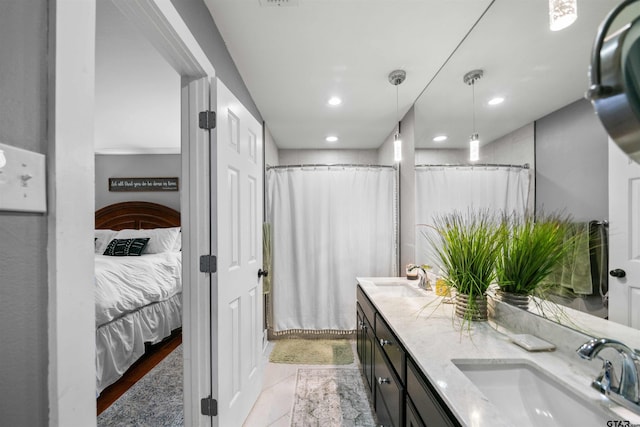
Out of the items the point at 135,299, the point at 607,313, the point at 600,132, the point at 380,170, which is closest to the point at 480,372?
the point at 607,313

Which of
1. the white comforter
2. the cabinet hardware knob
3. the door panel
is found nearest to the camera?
the cabinet hardware knob

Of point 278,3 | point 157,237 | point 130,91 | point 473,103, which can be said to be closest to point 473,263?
point 473,103

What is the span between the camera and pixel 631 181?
802 millimetres

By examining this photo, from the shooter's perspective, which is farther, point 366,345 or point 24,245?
point 366,345

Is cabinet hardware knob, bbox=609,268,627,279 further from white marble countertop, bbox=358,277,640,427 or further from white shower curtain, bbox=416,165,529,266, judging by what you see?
white shower curtain, bbox=416,165,529,266

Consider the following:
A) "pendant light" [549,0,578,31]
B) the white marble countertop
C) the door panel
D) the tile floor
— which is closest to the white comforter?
the door panel

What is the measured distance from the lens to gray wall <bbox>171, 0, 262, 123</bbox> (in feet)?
4.24

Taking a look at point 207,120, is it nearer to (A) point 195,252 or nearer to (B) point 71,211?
(A) point 195,252

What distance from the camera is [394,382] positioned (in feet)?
4.25

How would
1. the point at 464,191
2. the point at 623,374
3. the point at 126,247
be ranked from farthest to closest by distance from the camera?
the point at 126,247, the point at 464,191, the point at 623,374

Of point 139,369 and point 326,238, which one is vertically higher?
point 326,238

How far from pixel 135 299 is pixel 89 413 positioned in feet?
7.18

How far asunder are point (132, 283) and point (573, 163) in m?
3.27

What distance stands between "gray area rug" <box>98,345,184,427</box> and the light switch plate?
6.30 feet
